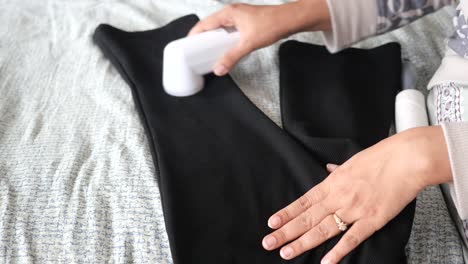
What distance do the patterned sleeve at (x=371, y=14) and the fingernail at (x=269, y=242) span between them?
0.39m

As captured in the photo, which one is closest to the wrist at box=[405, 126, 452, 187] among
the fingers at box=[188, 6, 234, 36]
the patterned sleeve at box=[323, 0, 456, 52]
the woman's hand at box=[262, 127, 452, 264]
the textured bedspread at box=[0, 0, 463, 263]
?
the woman's hand at box=[262, 127, 452, 264]

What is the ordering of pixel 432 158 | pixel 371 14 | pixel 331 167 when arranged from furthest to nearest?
1. pixel 371 14
2. pixel 331 167
3. pixel 432 158

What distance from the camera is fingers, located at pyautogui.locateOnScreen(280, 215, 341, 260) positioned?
0.54 metres

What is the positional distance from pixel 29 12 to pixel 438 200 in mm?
948

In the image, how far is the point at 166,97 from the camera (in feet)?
2.50

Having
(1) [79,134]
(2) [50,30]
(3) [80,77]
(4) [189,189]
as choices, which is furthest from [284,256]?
(2) [50,30]

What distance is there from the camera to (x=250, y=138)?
27.0 inches

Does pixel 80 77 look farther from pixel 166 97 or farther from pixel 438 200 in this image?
pixel 438 200

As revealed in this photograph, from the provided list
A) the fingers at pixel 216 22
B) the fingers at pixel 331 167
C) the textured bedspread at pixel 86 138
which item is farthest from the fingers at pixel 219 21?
the fingers at pixel 331 167

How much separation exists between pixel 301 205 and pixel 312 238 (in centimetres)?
4

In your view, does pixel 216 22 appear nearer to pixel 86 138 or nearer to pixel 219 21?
pixel 219 21

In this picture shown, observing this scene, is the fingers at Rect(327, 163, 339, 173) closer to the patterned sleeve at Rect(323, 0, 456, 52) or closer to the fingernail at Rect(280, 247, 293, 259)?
the fingernail at Rect(280, 247, 293, 259)

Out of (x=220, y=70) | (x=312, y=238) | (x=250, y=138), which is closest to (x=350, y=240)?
(x=312, y=238)

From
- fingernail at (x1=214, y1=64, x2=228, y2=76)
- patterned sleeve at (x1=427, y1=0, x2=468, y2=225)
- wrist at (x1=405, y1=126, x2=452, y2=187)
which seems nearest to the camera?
wrist at (x1=405, y1=126, x2=452, y2=187)
